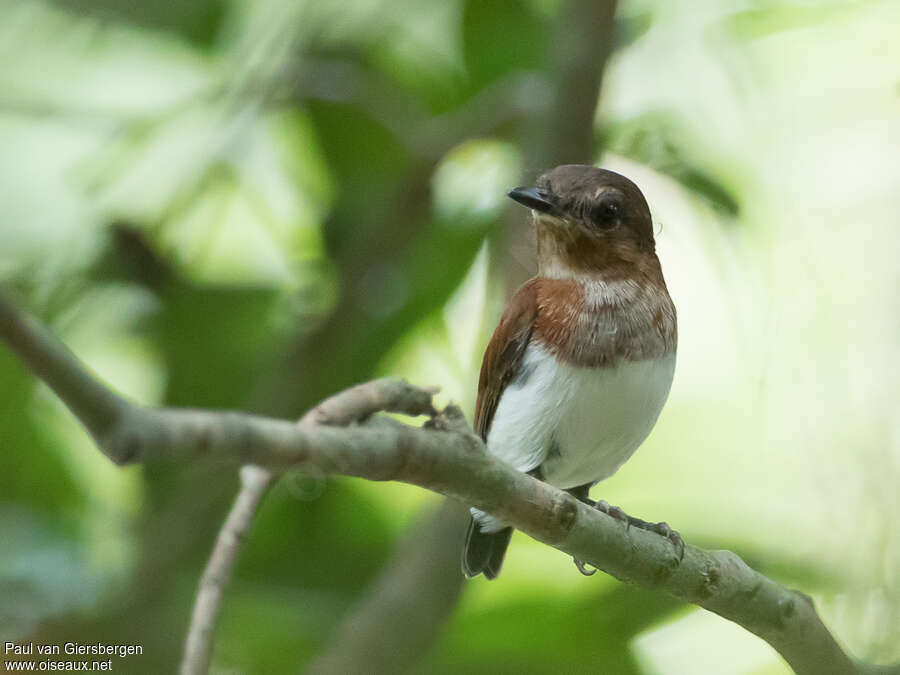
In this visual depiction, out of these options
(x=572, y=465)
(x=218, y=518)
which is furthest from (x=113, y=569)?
(x=572, y=465)

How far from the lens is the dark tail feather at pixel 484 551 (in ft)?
11.6

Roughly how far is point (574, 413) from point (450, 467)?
150 cm

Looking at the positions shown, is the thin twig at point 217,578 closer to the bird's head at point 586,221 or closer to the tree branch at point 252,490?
the tree branch at point 252,490

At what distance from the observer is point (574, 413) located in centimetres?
320

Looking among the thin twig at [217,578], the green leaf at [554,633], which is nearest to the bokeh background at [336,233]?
the green leaf at [554,633]

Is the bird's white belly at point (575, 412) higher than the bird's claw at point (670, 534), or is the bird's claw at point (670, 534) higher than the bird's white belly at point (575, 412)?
the bird's white belly at point (575, 412)

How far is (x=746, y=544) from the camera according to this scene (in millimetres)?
3887

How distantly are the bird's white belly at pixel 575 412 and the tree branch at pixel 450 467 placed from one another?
25.0 inches

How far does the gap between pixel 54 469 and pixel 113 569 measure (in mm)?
568

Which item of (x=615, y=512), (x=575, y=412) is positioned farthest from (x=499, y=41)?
(x=615, y=512)

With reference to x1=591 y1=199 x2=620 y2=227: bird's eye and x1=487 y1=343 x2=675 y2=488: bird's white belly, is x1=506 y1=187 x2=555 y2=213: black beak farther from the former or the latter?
x1=487 y1=343 x2=675 y2=488: bird's white belly

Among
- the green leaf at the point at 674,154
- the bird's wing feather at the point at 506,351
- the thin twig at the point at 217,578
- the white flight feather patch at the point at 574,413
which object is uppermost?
the green leaf at the point at 674,154

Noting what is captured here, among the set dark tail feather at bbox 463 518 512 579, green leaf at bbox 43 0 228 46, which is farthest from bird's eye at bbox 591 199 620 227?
green leaf at bbox 43 0 228 46

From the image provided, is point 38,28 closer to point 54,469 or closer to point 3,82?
point 3,82
